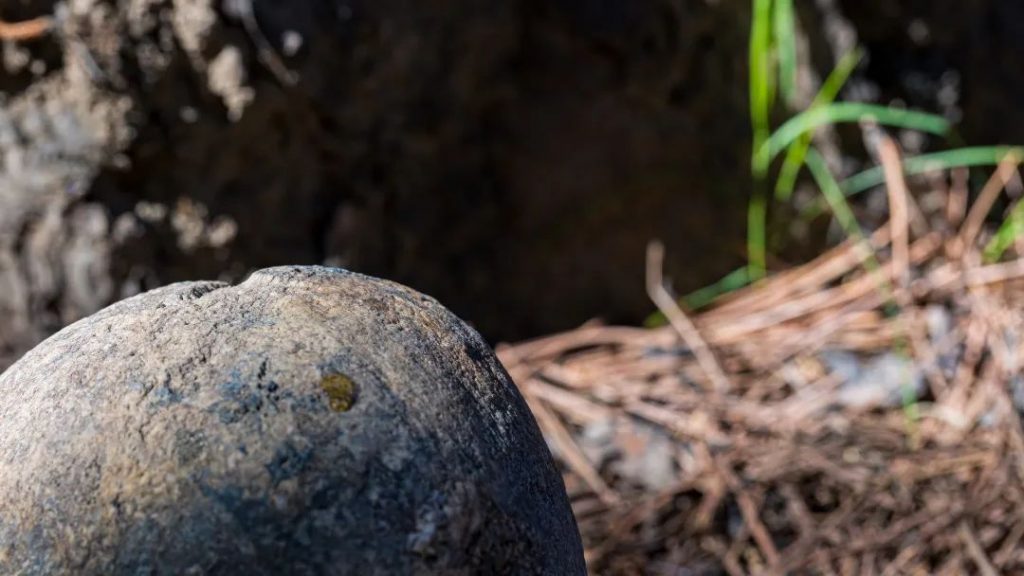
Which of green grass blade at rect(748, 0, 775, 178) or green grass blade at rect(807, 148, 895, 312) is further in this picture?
green grass blade at rect(807, 148, 895, 312)

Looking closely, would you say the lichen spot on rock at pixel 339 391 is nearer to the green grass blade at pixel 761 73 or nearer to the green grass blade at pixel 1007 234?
the green grass blade at pixel 761 73

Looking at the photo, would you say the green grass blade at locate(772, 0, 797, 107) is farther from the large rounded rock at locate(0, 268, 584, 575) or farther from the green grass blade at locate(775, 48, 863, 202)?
the large rounded rock at locate(0, 268, 584, 575)

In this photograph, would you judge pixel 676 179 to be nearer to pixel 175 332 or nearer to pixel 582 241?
pixel 582 241

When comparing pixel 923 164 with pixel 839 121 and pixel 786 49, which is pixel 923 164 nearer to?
pixel 839 121

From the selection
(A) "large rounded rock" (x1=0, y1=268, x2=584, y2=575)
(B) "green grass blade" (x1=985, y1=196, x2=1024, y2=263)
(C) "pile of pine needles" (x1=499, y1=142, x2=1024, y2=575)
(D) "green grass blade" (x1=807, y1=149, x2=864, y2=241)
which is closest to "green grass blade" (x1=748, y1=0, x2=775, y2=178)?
(D) "green grass blade" (x1=807, y1=149, x2=864, y2=241)

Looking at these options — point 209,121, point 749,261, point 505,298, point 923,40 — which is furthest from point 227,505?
point 923,40

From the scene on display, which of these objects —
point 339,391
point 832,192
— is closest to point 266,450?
point 339,391
